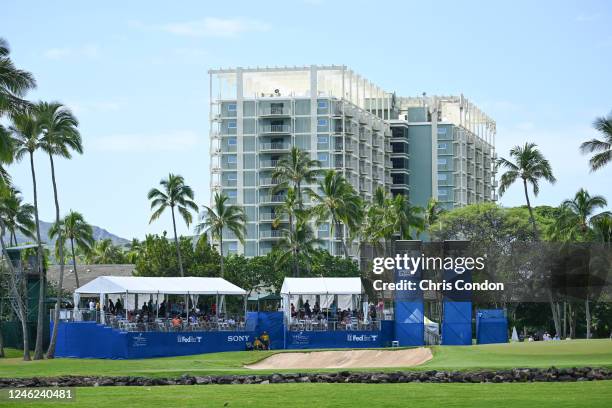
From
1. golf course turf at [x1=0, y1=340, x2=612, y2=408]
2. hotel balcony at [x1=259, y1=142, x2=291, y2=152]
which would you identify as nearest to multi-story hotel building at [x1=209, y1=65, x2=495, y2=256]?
hotel balcony at [x1=259, y1=142, x2=291, y2=152]

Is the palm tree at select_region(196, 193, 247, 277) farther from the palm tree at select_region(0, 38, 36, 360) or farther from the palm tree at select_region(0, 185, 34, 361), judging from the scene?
the palm tree at select_region(0, 38, 36, 360)

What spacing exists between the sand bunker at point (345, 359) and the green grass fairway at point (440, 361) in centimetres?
98

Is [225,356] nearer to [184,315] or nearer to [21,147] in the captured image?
[184,315]

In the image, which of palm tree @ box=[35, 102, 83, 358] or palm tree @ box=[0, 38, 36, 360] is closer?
palm tree @ box=[0, 38, 36, 360]

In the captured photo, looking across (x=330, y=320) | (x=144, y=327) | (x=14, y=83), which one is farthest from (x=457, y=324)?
(x=14, y=83)

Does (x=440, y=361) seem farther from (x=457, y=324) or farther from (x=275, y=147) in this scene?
(x=275, y=147)

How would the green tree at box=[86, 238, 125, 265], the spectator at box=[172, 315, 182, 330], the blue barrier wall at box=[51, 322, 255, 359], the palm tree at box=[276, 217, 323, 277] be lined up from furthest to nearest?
the green tree at box=[86, 238, 125, 265] < the palm tree at box=[276, 217, 323, 277] < the spectator at box=[172, 315, 182, 330] < the blue barrier wall at box=[51, 322, 255, 359]

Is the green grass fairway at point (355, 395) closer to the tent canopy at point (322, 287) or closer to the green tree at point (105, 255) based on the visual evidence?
the tent canopy at point (322, 287)

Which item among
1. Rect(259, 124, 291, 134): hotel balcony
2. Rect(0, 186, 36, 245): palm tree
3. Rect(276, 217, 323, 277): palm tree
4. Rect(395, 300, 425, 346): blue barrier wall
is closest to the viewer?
Rect(395, 300, 425, 346): blue barrier wall

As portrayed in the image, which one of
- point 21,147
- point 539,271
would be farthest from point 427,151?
point 21,147

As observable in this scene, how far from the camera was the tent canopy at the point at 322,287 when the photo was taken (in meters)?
76.1

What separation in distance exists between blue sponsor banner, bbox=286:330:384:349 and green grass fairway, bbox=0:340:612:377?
716 centimetres

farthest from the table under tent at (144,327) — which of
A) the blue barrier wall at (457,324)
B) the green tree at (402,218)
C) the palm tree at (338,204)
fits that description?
the green tree at (402,218)

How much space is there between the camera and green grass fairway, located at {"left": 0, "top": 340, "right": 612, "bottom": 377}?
50.4 metres
